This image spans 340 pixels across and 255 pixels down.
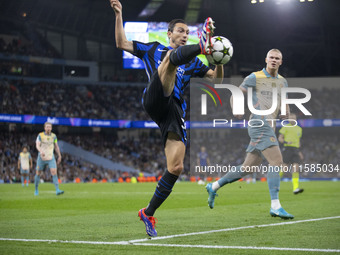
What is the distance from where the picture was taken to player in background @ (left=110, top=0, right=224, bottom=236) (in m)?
5.38

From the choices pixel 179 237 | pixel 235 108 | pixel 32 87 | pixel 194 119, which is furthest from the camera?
pixel 194 119

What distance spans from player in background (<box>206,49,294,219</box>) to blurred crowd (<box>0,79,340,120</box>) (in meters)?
33.8

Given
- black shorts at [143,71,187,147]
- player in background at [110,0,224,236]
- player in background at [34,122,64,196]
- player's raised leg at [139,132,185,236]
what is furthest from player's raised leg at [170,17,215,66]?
player in background at [34,122,64,196]

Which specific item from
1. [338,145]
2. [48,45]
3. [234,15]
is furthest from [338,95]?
[48,45]

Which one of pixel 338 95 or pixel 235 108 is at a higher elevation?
pixel 338 95

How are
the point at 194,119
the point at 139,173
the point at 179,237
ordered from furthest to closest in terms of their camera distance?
the point at 194,119, the point at 139,173, the point at 179,237

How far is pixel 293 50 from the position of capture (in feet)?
161

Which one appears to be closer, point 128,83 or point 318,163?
point 318,163

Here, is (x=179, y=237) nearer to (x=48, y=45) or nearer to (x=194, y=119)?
(x=194, y=119)

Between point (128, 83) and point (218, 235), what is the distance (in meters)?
44.5

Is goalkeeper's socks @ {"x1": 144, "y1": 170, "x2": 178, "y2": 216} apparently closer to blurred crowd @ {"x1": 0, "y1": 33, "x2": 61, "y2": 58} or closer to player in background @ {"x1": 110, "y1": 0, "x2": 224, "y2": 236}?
player in background @ {"x1": 110, "y1": 0, "x2": 224, "y2": 236}

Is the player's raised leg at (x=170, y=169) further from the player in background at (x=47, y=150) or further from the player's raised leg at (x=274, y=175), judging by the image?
the player in background at (x=47, y=150)

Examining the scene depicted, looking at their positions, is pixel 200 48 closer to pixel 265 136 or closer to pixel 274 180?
pixel 265 136

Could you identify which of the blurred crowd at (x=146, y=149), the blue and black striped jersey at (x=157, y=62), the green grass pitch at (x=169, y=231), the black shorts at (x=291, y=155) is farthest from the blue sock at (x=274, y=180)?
the blurred crowd at (x=146, y=149)
